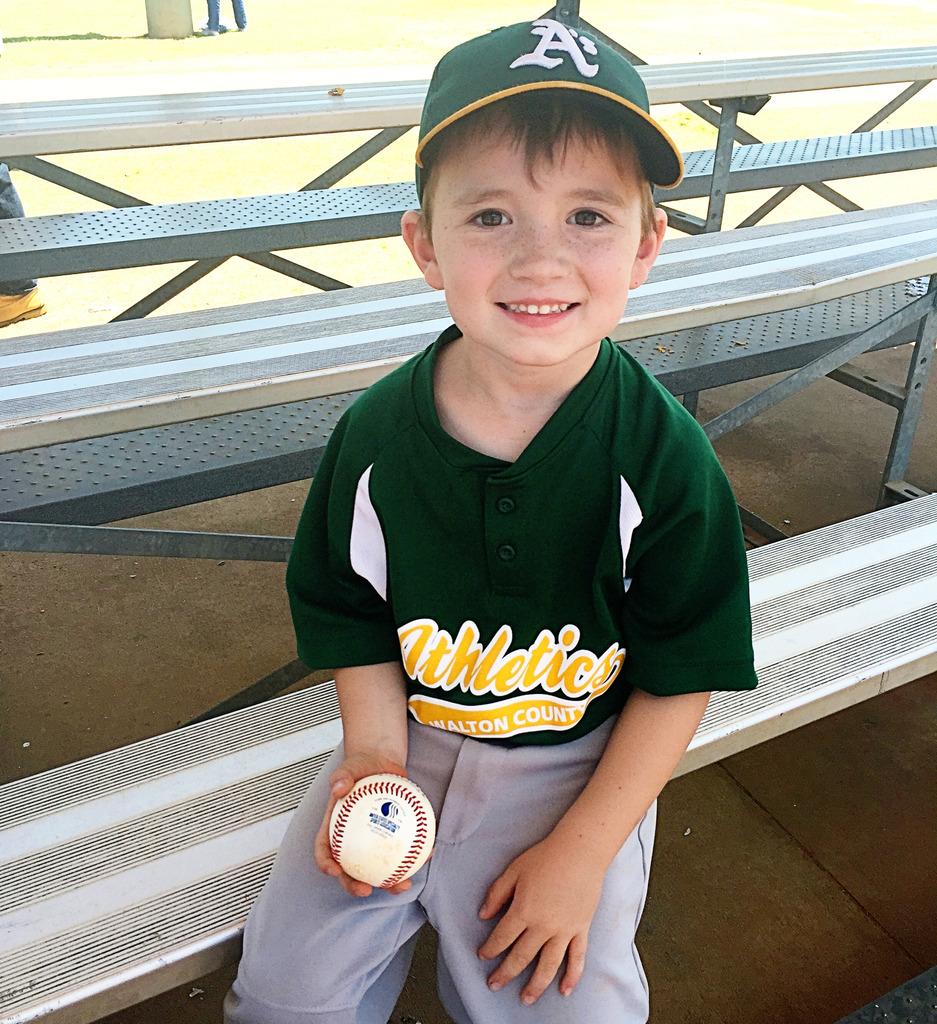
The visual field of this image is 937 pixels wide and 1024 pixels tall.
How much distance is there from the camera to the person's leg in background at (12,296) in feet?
14.9

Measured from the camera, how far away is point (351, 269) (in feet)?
17.5

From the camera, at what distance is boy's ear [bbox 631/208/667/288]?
4.02ft

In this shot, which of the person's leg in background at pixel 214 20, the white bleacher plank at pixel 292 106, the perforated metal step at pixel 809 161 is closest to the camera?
the white bleacher plank at pixel 292 106

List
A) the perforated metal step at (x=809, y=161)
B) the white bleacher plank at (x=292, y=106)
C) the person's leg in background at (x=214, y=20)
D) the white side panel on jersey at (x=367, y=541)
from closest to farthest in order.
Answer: the white side panel on jersey at (x=367, y=541) → the white bleacher plank at (x=292, y=106) → the perforated metal step at (x=809, y=161) → the person's leg in background at (x=214, y=20)

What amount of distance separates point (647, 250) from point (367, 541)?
0.49 meters

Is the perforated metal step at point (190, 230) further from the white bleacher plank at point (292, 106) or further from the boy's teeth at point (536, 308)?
the boy's teeth at point (536, 308)

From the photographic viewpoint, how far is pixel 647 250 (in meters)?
1.25

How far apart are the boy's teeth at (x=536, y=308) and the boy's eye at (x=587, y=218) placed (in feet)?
0.29

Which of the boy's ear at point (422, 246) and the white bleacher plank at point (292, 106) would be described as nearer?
the boy's ear at point (422, 246)

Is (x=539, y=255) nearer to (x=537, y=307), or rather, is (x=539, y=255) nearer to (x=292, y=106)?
(x=537, y=307)

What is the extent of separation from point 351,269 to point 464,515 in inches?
171

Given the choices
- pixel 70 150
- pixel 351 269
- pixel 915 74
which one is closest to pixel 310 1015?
pixel 70 150

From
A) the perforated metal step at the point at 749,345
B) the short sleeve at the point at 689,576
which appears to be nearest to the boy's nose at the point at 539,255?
the short sleeve at the point at 689,576

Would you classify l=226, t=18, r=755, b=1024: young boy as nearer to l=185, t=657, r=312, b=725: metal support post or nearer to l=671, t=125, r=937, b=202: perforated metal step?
l=185, t=657, r=312, b=725: metal support post
